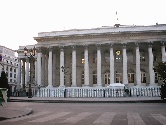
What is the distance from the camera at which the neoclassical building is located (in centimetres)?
4781

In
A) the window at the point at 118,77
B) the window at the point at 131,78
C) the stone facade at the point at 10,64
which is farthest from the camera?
the stone facade at the point at 10,64

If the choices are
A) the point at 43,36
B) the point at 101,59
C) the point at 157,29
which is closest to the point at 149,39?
the point at 157,29

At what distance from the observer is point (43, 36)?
52844 millimetres

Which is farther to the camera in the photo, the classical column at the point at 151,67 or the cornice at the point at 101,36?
the cornice at the point at 101,36

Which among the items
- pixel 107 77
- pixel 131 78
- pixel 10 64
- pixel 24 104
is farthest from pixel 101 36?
pixel 10 64

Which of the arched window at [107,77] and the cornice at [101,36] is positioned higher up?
the cornice at [101,36]

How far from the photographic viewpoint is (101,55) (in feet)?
174

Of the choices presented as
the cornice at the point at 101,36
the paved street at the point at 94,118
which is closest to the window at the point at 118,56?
the cornice at the point at 101,36

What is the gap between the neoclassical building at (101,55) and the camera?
47.8 meters

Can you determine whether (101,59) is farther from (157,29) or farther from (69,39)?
(157,29)

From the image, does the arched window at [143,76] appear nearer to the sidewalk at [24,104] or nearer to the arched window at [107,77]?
the arched window at [107,77]

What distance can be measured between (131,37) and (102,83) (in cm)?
1091

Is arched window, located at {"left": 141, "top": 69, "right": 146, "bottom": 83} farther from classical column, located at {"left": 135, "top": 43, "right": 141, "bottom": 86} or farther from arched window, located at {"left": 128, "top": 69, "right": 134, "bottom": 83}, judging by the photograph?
classical column, located at {"left": 135, "top": 43, "right": 141, "bottom": 86}

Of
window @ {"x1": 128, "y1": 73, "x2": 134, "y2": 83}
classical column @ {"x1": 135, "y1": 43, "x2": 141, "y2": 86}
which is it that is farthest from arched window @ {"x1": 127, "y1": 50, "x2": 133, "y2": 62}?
classical column @ {"x1": 135, "y1": 43, "x2": 141, "y2": 86}
